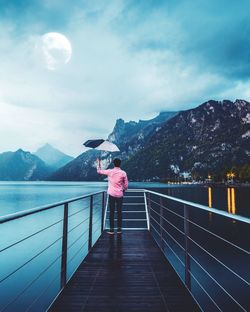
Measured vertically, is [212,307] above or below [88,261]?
below

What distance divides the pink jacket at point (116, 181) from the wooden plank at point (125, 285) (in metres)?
1.41

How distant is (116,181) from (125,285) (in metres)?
3.15

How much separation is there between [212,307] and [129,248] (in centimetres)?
673

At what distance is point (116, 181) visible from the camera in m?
7.00

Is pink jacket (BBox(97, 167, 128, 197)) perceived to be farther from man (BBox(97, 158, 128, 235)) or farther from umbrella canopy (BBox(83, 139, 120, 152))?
umbrella canopy (BBox(83, 139, 120, 152))

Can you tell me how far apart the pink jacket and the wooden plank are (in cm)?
141

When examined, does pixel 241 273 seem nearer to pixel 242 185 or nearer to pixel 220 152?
pixel 242 185

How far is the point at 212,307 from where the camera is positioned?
1105cm

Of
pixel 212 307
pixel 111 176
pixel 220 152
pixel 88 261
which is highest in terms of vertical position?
Answer: pixel 220 152

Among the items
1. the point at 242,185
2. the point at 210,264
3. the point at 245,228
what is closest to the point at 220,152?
the point at 242,185

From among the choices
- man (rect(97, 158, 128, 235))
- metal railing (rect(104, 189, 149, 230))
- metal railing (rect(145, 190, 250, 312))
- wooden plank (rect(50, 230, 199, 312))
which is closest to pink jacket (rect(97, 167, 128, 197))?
man (rect(97, 158, 128, 235))

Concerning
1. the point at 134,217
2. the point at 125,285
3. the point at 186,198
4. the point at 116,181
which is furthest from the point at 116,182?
the point at 186,198

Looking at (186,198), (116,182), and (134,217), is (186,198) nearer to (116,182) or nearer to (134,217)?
(134,217)

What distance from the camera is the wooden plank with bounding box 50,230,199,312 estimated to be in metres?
3.37
